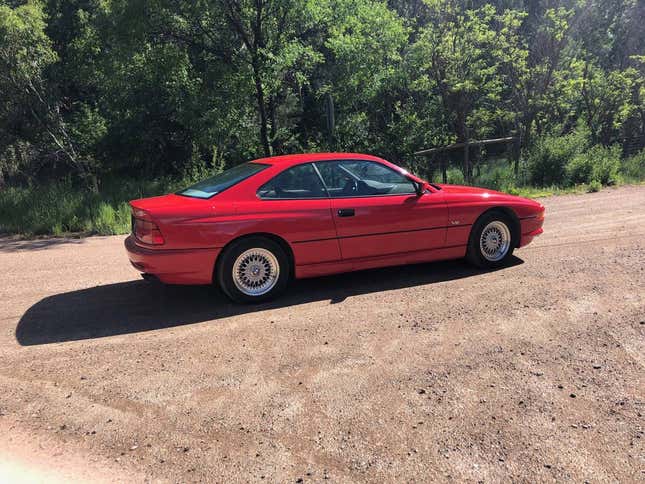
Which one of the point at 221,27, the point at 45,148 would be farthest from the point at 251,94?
the point at 45,148

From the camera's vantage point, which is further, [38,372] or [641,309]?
[641,309]

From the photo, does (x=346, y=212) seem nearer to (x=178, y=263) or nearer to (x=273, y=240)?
(x=273, y=240)

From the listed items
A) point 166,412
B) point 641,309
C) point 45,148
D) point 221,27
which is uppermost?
point 221,27

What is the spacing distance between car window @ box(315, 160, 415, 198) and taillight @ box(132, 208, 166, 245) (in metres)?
1.80

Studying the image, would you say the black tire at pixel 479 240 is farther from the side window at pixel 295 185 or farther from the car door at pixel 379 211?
the side window at pixel 295 185

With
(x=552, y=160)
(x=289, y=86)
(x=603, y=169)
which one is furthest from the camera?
(x=289, y=86)

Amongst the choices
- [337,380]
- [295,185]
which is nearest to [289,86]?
[295,185]

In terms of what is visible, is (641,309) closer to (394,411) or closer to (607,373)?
(607,373)

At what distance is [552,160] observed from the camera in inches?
645

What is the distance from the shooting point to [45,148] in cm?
1883

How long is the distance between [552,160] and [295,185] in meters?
13.9

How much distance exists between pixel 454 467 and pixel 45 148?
20.4 m

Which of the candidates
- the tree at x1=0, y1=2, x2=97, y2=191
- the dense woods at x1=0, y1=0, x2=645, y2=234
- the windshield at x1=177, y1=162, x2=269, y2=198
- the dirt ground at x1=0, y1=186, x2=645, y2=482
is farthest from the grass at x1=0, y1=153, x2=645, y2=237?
the windshield at x1=177, y1=162, x2=269, y2=198

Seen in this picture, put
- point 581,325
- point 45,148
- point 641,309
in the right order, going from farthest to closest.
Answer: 1. point 45,148
2. point 641,309
3. point 581,325
